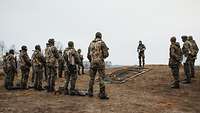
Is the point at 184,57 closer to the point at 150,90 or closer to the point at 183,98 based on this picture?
the point at 150,90

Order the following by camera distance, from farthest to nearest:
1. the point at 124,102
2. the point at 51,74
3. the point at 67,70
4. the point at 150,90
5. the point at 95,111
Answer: the point at 150,90
the point at 51,74
the point at 67,70
the point at 124,102
the point at 95,111

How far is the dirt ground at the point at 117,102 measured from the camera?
40.5 feet

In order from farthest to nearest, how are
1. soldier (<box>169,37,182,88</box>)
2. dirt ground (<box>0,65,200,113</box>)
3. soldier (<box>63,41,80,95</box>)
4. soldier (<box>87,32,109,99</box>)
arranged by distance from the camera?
soldier (<box>169,37,182,88</box>), soldier (<box>63,41,80,95</box>), soldier (<box>87,32,109,99</box>), dirt ground (<box>0,65,200,113</box>)

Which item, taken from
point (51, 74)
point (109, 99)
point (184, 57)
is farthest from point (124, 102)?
point (184, 57)

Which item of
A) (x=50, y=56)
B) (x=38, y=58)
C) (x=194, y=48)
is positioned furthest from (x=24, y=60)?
(x=194, y=48)

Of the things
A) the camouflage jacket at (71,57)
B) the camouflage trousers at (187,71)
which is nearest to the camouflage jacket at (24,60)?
the camouflage jacket at (71,57)

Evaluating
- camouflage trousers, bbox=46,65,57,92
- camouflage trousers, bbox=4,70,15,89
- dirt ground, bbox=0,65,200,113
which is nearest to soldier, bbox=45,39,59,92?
camouflage trousers, bbox=46,65,57,92

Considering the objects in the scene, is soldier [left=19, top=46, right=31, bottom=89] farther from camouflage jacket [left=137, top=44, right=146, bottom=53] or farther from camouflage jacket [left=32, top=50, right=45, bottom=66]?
camouflage jacket [left=137, top=44, right=146, bottom=53]

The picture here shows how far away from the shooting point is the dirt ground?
12359mm

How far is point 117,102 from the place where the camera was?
13969mm

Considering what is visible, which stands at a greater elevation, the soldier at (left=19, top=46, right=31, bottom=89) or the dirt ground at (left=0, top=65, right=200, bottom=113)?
the soldier at (left=19, top=46, right=31, bottom=89)

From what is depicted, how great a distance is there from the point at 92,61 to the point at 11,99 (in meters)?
3.76

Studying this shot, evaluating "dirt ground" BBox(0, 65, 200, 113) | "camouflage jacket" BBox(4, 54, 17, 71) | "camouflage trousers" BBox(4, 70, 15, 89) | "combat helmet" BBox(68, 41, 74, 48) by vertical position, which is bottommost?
"dirt ground" BBox(0, 65, 200, 113)

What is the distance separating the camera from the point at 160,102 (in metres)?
14.6
